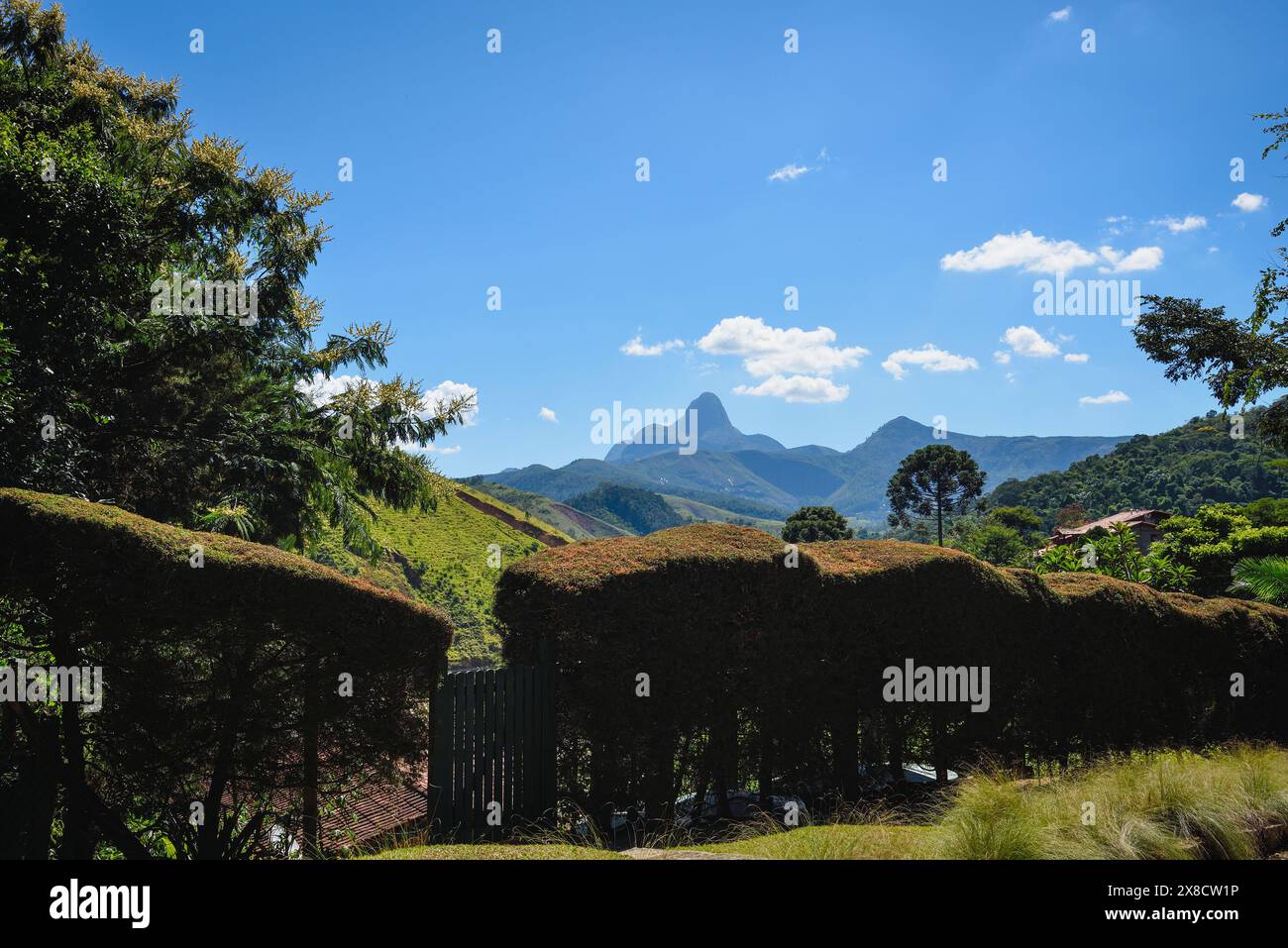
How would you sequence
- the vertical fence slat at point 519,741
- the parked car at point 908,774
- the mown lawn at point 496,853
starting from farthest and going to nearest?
1. the parked car at point 908,774
2. the vertical fence slat at point 519,741
3. the mown lawn at point 496,853

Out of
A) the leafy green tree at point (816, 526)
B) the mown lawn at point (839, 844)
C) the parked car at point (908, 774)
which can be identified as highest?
the leafy green tree at point (816, 526)

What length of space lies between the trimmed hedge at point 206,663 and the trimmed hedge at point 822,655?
1.77 m

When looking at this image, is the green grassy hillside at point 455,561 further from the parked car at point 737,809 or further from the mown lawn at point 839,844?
the mown lawn at point 839,844

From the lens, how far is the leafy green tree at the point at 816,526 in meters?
77.6

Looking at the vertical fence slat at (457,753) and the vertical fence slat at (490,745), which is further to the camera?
the vertical fence slat at (490,745)

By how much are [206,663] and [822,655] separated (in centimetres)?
665

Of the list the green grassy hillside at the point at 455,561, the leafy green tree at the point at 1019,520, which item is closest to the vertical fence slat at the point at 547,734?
the green grassy hillside at the point at 455,561

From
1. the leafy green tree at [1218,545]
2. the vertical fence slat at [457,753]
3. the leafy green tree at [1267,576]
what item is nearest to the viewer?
the vertical fence slat at [457,753]

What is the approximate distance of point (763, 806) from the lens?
8906 millimetres

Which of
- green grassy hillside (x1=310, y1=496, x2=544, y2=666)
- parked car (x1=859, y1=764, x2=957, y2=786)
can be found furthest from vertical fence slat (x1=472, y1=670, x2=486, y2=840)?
green grassy hillside (x1=310, y1=496, x2=544, y2=666)

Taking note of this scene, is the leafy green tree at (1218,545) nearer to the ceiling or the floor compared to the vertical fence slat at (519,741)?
nearer to the ceiling

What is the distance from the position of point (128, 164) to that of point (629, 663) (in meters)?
14.3

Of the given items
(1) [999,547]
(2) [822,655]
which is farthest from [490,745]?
(1) [999,547]
